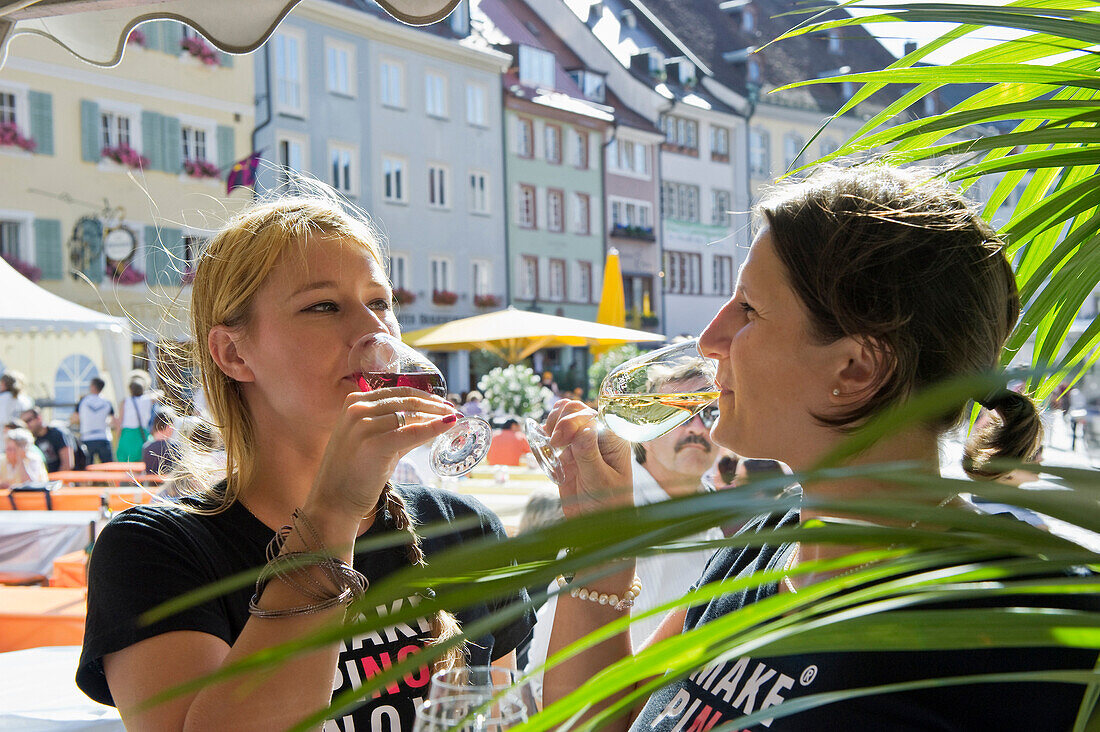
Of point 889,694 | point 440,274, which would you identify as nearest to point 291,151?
point 440,274

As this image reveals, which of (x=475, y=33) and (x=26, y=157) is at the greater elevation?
(x=475, y=33)

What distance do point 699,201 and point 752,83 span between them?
5.99 meters

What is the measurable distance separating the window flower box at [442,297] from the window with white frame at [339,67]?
5079 millimetres

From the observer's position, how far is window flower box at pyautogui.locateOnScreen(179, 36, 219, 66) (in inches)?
712

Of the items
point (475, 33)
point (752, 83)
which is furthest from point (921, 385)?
point (752, 83)

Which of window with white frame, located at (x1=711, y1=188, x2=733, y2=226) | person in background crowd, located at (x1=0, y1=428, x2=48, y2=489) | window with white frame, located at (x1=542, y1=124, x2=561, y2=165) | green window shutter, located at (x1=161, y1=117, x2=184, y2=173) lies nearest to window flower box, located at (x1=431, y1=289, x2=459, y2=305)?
window with white frame, located at (x1=542, y1=124, x2=561, y2=165)

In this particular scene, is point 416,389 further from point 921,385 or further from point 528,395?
point 528,395

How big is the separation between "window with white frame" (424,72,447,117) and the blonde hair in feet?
75.0

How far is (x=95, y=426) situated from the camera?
10531mm

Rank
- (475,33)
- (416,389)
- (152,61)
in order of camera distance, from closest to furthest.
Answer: (416,389), (152,61), (475,33)

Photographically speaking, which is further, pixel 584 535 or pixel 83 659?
pixel 83 659

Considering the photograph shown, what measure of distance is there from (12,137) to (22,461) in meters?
11.2

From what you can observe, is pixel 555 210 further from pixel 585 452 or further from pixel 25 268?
pixel 585 452

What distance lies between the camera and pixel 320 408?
4.91 feet
